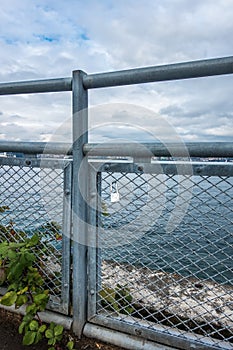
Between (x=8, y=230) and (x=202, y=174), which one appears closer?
(x=202, y=174)

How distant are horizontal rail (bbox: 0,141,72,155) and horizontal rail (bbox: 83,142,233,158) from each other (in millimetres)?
159

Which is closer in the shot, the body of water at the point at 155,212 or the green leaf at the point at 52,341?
the body of water at the point at 155,212

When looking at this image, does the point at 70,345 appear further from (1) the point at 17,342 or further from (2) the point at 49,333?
(1) the point at 17,342

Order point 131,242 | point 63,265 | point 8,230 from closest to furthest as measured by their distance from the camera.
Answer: point 131,242 < point 63,265 < point 8,230

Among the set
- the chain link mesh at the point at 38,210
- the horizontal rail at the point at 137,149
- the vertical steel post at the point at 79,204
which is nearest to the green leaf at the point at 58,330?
the vertical steel post at the point at 79,204

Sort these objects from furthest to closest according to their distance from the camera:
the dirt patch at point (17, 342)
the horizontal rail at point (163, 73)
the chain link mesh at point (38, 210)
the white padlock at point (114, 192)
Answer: the chain link mesh at point (38, 210) → the dirt patch at point (17, 342) → the white padlock at point (114, 192) → the horizontal rail at point (163, 73)

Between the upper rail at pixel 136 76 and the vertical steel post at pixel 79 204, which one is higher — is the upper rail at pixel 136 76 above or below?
above

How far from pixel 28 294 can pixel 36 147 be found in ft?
3.24

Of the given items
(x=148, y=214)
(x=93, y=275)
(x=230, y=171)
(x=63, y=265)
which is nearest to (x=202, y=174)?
(x=230, y=171)

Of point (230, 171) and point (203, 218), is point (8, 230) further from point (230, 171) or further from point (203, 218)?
point (230, 171)

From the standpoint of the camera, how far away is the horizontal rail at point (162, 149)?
1.31m

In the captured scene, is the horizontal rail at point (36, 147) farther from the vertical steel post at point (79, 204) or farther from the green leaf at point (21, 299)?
the green leaf at point (21, 299)

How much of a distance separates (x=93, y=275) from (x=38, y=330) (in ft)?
1.47

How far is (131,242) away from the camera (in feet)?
5.30
